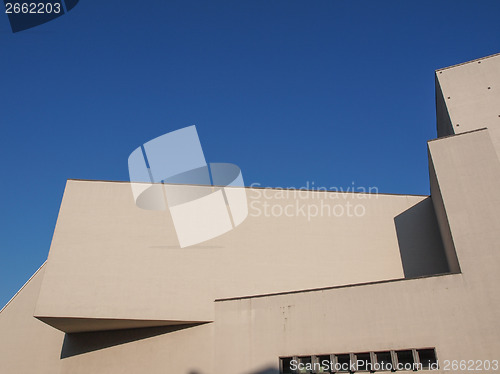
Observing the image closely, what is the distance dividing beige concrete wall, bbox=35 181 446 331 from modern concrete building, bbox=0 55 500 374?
0.05m

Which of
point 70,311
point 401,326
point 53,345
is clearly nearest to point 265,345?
point 401,326

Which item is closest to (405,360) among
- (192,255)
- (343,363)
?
(343,363)

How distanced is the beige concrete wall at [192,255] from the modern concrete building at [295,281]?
5cm

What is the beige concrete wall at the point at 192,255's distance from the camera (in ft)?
54.0

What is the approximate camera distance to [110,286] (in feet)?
54.4

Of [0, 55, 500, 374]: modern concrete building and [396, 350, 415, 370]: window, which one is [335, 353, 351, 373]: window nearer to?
[0, 55, 500, 374]: modern concrete building

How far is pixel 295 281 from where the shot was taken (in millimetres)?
17953

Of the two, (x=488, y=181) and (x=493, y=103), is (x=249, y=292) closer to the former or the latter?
(x=488, y=181)

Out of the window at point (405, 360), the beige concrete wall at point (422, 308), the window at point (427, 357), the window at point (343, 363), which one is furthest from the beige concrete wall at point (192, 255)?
the window at point (427, 357)

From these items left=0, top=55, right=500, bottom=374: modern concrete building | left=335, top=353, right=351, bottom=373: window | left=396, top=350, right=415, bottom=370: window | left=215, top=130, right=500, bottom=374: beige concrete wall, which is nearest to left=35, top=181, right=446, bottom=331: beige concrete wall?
left=0, top=55, right=500, bottom=374: modern concrete building

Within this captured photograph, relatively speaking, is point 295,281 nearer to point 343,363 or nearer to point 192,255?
point 192,255

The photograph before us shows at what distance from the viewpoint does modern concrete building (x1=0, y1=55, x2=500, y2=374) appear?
12594 mm

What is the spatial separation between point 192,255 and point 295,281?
4.71m

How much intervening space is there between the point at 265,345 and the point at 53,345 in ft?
35.1
